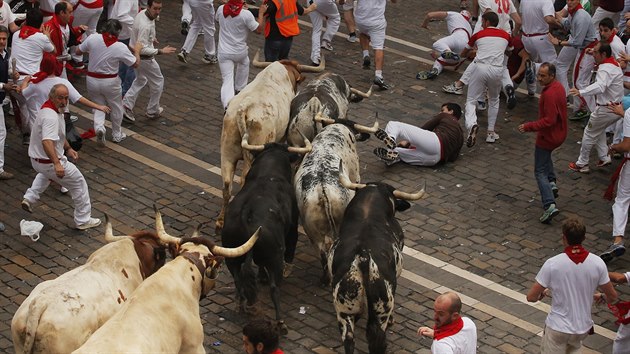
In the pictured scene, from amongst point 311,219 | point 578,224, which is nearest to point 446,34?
point 311,219

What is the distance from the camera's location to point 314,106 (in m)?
15.4

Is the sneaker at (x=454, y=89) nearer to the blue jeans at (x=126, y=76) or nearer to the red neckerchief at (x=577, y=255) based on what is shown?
the blue jeans at (x=126, y=76)

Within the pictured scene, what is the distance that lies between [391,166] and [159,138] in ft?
11.7

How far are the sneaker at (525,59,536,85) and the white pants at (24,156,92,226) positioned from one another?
842cm

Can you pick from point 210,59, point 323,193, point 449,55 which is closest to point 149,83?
point 210,59

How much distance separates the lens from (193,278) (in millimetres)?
10508

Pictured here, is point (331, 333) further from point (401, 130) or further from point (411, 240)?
point (401, 130)

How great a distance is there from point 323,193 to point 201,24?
7617 mm

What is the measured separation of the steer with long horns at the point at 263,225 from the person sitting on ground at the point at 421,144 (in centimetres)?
358

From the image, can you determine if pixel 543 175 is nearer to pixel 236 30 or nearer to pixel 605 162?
pixel 605 162

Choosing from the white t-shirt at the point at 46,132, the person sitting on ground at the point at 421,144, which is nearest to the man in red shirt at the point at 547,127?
the person sitting on ground at the point at 421,144

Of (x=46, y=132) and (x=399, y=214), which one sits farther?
(x=399, y=214)

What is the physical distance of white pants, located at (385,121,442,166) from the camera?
673 inches

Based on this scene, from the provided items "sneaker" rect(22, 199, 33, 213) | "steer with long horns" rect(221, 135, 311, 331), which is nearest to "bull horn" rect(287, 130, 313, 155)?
"steer with long horns" rect(221, 135, 311, 331)
